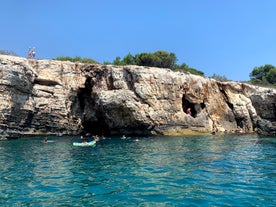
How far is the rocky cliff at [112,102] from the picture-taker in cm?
3409

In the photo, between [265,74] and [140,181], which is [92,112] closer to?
[140,181]

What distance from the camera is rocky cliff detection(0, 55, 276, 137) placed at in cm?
3409

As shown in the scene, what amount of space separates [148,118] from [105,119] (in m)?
5.89

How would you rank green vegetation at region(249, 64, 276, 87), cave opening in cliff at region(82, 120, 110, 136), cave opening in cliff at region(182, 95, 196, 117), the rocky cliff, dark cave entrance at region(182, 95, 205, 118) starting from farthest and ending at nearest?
green vegetation at region(249, 64, 276, 87), cave opening in cliff at region(82, 120, 110, 136), cave opening in cliff at region(182, 95, 196, 117), dark cave entrance at region(182, 95, 205, 118), the rocky cliff

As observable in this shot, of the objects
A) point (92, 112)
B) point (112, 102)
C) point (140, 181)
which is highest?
point (112, 102)

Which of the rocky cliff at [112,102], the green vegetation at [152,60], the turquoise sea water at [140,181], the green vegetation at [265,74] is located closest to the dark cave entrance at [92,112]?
the rocky cliff at [112,102]

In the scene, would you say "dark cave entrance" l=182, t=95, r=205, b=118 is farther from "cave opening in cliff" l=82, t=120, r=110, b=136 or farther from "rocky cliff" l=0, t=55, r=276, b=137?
"cave opening in cliff" l=82, t=120, r=110, b=136

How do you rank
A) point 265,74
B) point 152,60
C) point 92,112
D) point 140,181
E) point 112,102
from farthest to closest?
point 265,74 < point 152,60 < point 92,112 < point 112,102 < point 140,181

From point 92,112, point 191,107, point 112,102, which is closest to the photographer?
point 112,102

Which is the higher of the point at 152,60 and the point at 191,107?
the point at 152,60

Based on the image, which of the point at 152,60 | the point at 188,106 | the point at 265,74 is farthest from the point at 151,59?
the point at 265,74

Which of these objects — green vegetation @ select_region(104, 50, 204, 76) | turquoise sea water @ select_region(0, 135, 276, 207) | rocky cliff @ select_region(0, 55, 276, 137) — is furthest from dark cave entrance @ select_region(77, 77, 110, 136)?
turquoise sea water @ select_region(0, 135, 276, 207)

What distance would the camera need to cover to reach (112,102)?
36.0m

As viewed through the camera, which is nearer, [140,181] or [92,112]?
[140,181]
